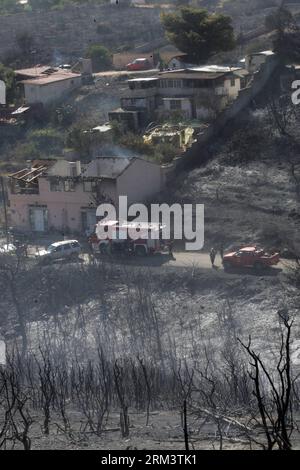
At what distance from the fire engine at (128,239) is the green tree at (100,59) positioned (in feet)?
57.3

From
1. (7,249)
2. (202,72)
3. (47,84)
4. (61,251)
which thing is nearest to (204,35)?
(202,72)

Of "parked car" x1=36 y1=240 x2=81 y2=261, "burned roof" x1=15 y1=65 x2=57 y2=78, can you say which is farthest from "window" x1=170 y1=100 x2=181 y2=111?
"parked car" x1=36 y1=240 x2=81 y2=261

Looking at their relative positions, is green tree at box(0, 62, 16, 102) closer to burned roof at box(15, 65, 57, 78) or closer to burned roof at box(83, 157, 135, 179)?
burned roof at box(15, 65, 57, 78)

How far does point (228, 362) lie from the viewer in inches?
739

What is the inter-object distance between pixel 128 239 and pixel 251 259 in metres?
2.96

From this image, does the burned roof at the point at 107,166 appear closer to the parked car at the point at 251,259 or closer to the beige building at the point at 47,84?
the parked car at the point at 251,259

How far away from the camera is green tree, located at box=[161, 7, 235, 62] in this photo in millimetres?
37062

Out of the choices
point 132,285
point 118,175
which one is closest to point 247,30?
point 118,175

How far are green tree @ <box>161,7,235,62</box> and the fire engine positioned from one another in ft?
44.6

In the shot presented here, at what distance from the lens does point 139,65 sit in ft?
130

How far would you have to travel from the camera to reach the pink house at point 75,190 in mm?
26406

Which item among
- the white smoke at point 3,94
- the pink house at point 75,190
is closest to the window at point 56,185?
the pink house at point 75,190
